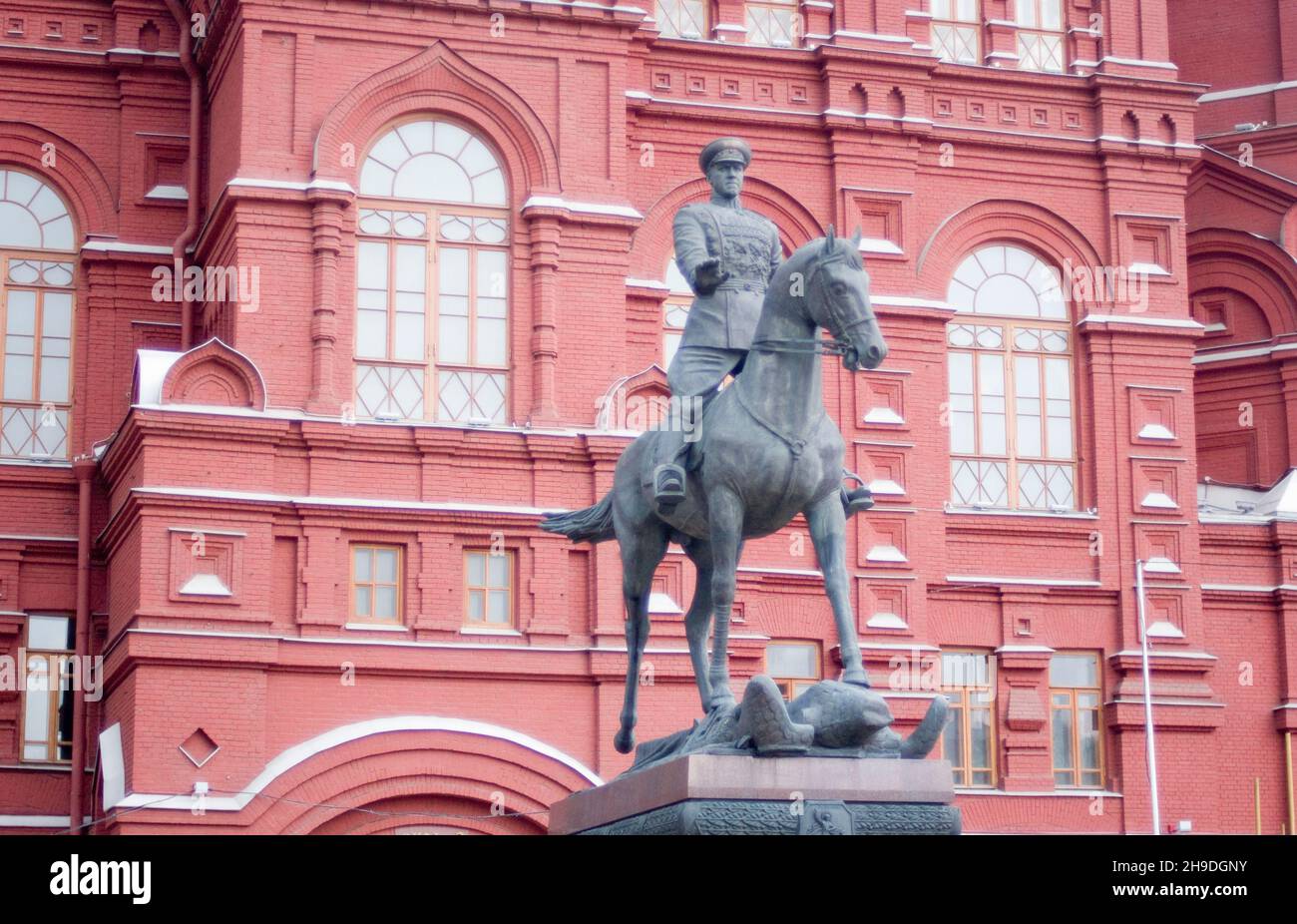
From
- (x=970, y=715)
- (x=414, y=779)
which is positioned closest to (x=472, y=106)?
(x=414, y=779)

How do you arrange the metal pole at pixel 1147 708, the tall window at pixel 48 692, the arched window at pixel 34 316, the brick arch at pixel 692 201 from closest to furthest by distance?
the tall window at pixel 48 692 < the metal pole at pixel 1147 708 < the arched window at pixel 34 316 < the brick arch at pixel 692 201

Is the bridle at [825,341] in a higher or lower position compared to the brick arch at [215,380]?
lower

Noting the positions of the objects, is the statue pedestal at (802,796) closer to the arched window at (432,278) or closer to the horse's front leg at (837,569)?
the horse's front leg at (837,569)

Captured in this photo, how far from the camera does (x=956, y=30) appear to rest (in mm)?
28297

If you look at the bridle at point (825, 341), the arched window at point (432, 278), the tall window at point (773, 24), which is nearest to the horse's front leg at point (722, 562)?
the bridle at point (825, 341)

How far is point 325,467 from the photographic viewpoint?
2305 cm

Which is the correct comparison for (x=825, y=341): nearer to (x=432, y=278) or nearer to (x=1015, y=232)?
(x=432, y=278)

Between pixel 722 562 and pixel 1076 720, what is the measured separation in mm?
13519

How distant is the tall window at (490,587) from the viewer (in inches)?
912

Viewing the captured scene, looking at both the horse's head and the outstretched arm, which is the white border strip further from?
the horse's head

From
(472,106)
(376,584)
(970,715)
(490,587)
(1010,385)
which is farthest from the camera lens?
(1010,385)

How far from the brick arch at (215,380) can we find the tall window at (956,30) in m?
9.89

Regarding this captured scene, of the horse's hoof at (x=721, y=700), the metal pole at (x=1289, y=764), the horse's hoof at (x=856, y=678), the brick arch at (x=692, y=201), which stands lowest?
the horse's hoof at (x=721, y=700)
